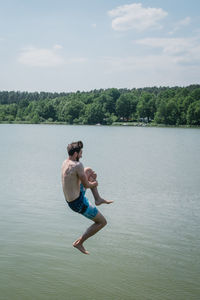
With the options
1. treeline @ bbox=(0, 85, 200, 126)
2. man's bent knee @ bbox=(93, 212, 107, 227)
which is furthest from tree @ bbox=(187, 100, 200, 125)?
Result: man's bent knee @ bbox=(93, 212, 107, 227)

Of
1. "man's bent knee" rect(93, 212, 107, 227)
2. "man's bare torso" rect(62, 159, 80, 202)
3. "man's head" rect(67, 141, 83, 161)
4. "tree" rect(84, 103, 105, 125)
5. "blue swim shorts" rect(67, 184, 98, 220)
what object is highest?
"tree" rect(84, 103, 105, 125)

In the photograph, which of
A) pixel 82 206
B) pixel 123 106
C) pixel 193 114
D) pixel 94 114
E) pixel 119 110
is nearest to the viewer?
pixel 82 206

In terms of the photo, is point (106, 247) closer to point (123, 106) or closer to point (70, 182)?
point (70, 182)

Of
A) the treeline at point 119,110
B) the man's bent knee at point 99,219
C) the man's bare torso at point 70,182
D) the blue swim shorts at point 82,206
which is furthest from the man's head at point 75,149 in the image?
the treeline at point 119,110

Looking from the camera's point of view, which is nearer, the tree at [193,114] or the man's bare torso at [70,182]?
the man's bare torso at [70,182]

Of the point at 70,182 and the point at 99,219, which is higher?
the point at 70,182

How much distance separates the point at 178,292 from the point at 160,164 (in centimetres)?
2769

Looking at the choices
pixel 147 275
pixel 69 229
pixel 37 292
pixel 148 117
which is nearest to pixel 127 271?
pixel 147 275

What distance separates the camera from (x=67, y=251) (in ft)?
38.4

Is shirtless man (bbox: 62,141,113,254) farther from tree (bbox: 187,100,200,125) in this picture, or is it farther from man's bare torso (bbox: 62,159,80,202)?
tree (bbox: 187,100,200,125)

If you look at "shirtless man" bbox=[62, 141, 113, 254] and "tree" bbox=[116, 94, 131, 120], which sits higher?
"tree" bbox=[116, 94, 131, 120]

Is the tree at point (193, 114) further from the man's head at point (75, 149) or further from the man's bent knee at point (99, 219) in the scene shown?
the man's head at point (75, 149)

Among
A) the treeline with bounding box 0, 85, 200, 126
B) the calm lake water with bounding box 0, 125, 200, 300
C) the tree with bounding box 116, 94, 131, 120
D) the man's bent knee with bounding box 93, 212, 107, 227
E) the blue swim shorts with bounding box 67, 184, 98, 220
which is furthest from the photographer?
the tree with bounding box 116, 94, 131, 120

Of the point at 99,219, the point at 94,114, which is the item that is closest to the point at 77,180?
the point at 99,219
